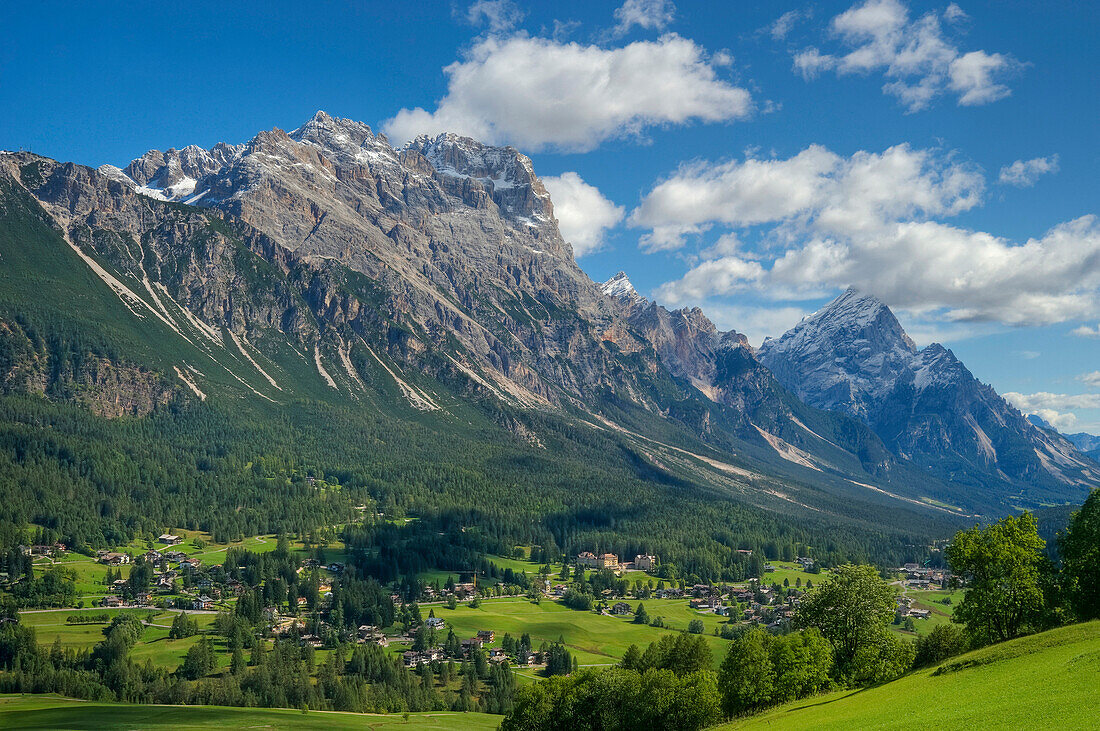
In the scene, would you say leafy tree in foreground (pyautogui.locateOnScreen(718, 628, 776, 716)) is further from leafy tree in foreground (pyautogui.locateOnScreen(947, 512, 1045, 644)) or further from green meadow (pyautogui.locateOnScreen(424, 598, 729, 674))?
green meadow (pyautogui.locateOnScreen(424, 598, 729, 674))

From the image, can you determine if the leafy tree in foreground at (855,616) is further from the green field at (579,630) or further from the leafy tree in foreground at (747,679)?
the green field at (579,630)

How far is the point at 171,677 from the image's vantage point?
445ft

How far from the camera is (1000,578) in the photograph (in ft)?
216

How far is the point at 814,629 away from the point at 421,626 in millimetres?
113952

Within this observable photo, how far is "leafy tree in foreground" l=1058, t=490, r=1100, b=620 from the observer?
63969mm

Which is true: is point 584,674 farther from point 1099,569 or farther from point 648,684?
point 1099,569

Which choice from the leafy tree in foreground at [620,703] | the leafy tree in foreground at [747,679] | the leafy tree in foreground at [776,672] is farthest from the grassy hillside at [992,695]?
the leafy tree in foreground at [620,703]

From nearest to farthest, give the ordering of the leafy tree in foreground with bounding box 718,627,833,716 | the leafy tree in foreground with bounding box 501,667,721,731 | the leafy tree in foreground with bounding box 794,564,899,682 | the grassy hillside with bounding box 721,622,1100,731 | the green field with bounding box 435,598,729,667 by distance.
Result: the grassy hillside with bounding box 721,622,1100,731 → the leafy tree in foreground with bounding box 718,627,833,716 → the leafy tree in foreground with bounding box 501,667,721,731 → the leafy tree in foreground with bounding box 794,564,899,682 → the green field with bounding box 435,598,729,667

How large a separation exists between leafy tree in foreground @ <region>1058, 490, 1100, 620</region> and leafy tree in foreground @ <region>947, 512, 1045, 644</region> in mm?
2259

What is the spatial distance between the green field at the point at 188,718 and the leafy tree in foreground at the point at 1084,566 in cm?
8395

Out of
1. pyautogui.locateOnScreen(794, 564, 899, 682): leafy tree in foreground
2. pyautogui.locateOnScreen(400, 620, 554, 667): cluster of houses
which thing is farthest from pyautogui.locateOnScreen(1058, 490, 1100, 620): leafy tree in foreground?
pyautogui.locateOnScreen(400, 620, 554, 667): cluster of houses

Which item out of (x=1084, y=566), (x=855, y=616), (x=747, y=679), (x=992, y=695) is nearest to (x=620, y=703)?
(x=747, y=679)

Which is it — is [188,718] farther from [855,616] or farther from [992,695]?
[992,695]

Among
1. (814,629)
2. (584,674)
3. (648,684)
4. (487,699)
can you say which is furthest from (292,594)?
(814,629)
